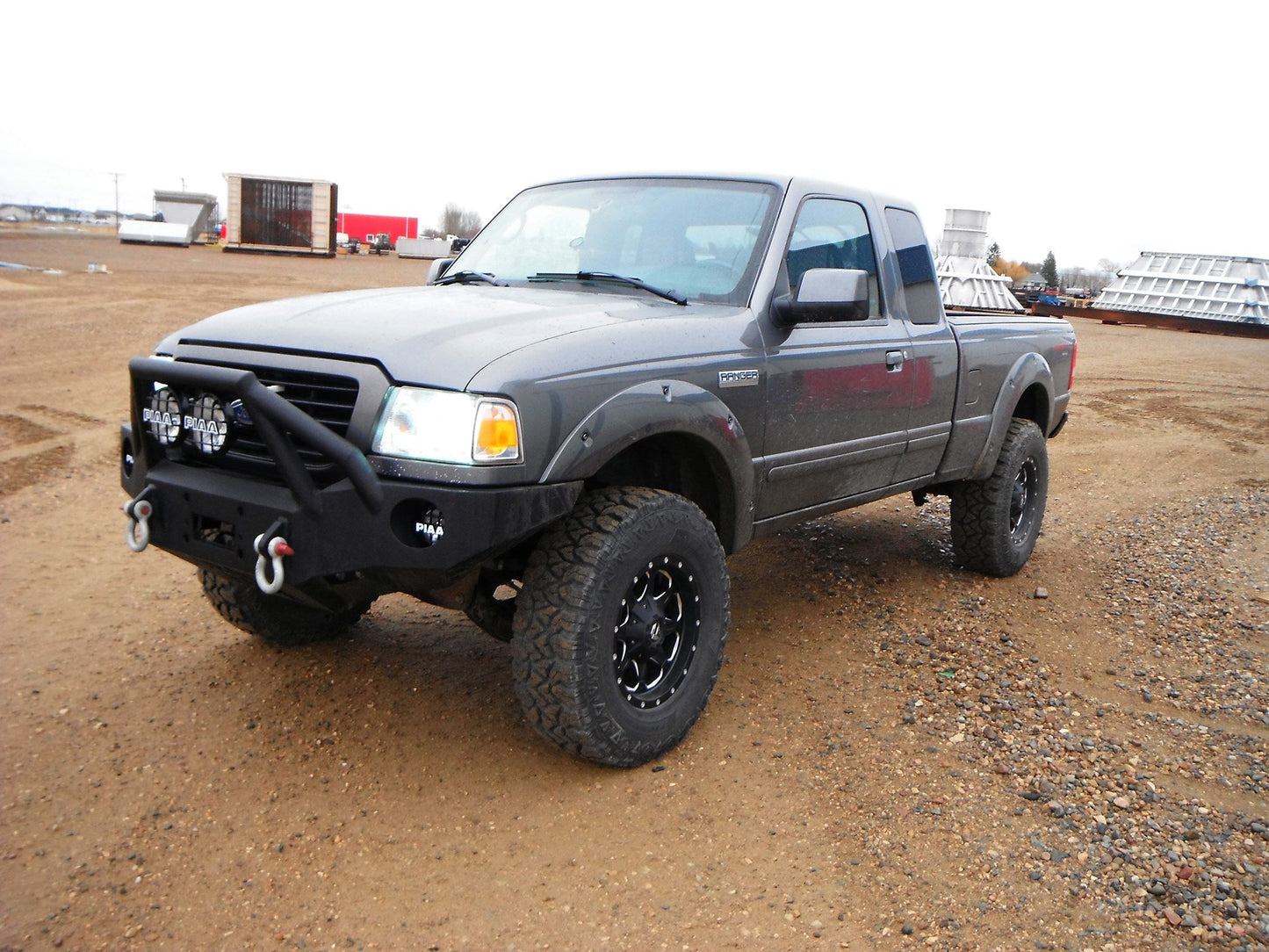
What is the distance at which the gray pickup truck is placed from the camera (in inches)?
115

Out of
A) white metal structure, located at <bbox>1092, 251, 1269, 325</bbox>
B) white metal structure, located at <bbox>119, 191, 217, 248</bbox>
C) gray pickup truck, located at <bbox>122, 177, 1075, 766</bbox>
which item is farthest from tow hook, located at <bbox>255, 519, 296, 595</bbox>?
white metal structure, located at <bbox>119, 191, 217, 248</bbox>

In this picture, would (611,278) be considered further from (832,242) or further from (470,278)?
(832,242)

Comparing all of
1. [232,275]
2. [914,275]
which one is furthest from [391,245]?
[914,275]

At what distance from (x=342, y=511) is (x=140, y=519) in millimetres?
740

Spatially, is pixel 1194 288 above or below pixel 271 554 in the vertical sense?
above

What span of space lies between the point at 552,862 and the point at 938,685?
202 cm

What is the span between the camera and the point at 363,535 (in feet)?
9.58

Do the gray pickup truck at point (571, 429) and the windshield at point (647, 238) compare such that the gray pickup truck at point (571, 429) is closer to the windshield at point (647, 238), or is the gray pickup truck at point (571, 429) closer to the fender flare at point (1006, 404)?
the windshield at point (647, 238)

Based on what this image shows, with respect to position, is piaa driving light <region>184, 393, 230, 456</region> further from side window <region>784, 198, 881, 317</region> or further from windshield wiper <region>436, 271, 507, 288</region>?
side window <region>784, 198, 881, 317</region>

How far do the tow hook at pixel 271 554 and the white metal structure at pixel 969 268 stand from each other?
86.0 feet

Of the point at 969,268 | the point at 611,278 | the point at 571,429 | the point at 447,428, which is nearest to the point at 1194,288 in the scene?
the point at 969,268

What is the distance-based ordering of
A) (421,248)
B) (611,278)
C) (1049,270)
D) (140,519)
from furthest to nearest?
(1049,270)
(421,248)
(611,278)
(140,519)

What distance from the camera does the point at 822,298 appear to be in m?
3.83

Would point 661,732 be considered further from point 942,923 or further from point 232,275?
point 232,275
